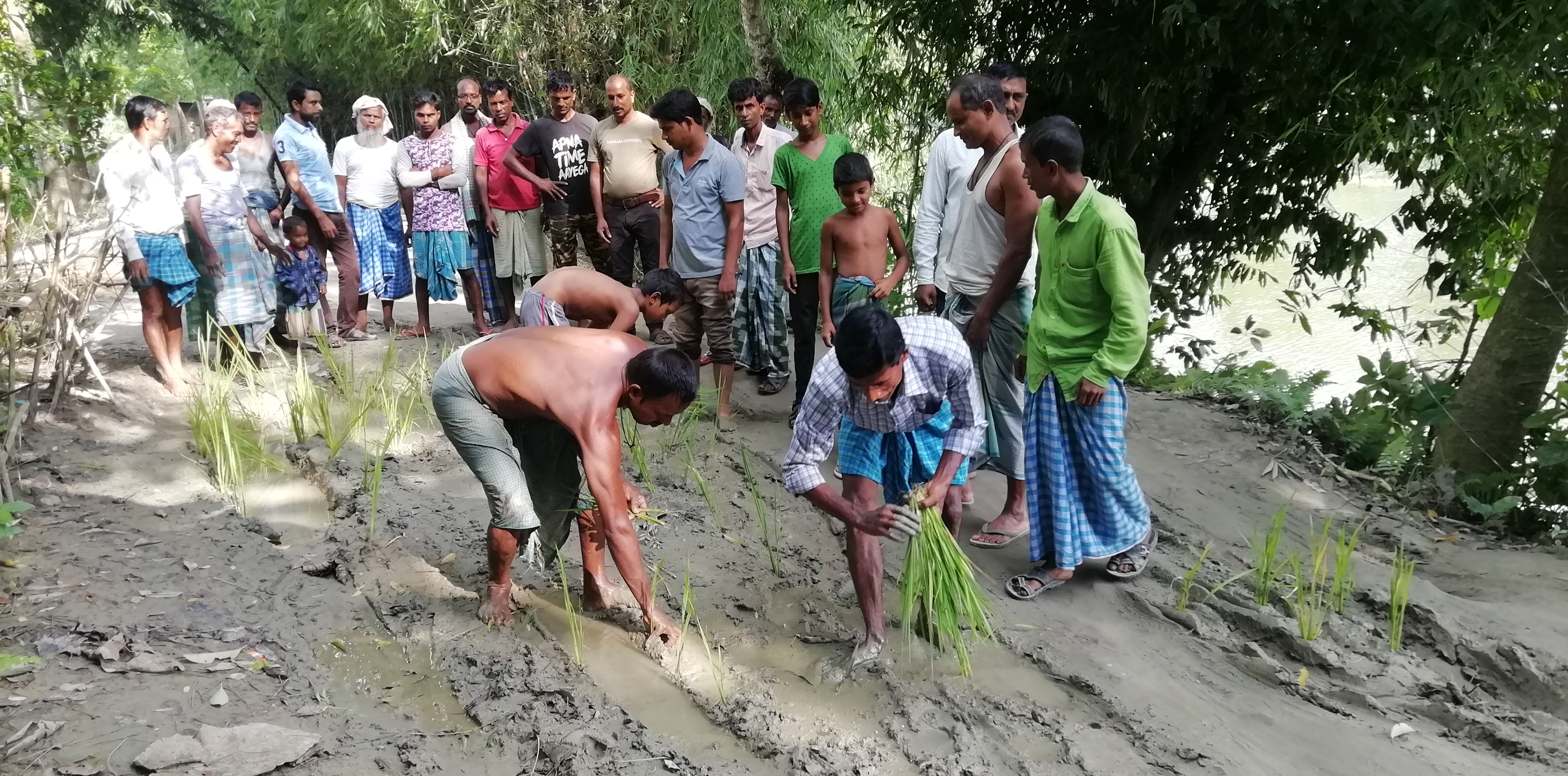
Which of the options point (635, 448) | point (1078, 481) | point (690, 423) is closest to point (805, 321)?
point (690, 423)

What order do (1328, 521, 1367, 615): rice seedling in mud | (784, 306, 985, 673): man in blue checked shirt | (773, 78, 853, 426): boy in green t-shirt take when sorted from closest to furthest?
A: (784, 306, 985, 673): man in blue checked shirt
(1328, 521, 1367, 615): rice seedling in mud
(773, 78, 853, 426): boy in green t-shirt

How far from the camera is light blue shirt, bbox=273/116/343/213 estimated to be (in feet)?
20.6

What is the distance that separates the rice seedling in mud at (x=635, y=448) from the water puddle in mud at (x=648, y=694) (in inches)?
36.5

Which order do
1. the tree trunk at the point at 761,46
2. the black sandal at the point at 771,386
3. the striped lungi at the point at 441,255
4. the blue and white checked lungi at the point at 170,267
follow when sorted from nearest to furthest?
the blue and white checked lungi at the point at 170,267 < the black sandal at the point at 771,386 < the striped lungi at the point at 441,255 < the tree trunk at the point at 761,46

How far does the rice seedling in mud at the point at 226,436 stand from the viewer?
4270 mm

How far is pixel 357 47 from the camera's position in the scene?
12.8 m

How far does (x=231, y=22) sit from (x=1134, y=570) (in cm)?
1545

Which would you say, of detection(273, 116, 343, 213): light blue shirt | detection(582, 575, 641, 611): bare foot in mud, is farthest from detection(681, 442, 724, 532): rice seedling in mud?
detection(273, 116, 343, 213): light blue shirt

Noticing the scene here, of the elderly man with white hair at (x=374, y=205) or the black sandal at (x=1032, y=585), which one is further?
the elderly man with white hair at (x=374, y=205)

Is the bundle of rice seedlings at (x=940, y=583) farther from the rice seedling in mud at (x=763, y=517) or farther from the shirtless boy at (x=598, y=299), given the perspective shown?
the shirtless boy at (x=598, y=299)

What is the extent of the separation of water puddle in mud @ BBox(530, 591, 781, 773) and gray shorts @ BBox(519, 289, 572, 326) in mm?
1169

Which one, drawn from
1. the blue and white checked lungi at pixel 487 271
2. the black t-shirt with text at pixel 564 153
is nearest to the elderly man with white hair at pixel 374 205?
the blue and white checked lungi at pixel 487 271

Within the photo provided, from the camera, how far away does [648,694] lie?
3109 millimetres

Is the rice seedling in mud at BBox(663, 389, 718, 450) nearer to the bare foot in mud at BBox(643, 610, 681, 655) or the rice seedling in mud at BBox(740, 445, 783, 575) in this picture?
the rice seedling in mud at BBox(740, 445, 783, 575)
